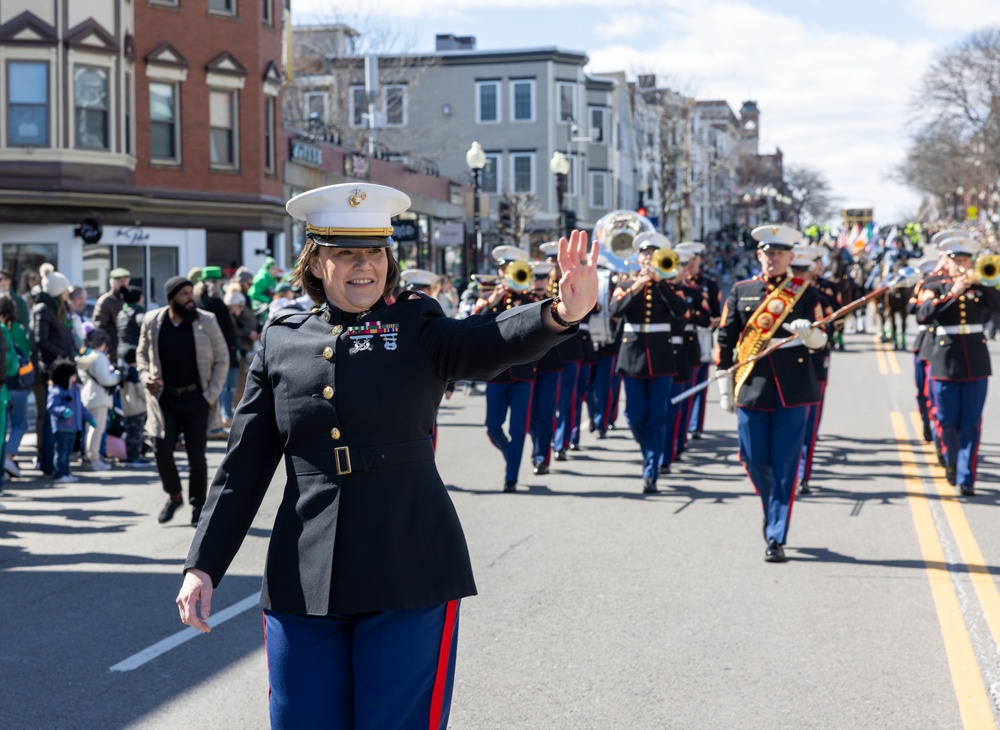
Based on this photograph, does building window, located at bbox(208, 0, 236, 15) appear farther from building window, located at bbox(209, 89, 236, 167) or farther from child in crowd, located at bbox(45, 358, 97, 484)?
child in crowd, located at bbox(45, 358, 97, 484)

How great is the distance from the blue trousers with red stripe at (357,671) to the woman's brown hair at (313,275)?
3.11 feet

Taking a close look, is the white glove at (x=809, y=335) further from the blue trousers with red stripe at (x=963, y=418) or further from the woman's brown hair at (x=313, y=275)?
the woman's brown hair at (x=313, y=275)

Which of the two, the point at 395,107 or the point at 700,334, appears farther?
the point at 395,107

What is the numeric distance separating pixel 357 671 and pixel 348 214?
4.14ft

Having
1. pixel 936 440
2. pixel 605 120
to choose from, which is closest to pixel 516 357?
pixel 936 440

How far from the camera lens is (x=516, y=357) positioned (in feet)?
12.2

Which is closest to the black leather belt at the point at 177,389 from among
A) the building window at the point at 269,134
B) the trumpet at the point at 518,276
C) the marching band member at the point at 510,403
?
the marching band member at the point at 510,403

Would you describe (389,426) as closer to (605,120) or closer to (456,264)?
(456,264)

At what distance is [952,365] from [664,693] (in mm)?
6414

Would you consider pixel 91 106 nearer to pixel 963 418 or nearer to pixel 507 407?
pixel 507 407

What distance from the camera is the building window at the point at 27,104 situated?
26531mm

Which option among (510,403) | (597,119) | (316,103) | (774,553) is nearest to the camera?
(774,553)

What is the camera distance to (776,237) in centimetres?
908

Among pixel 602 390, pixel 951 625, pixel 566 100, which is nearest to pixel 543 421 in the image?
pixel 602 390
